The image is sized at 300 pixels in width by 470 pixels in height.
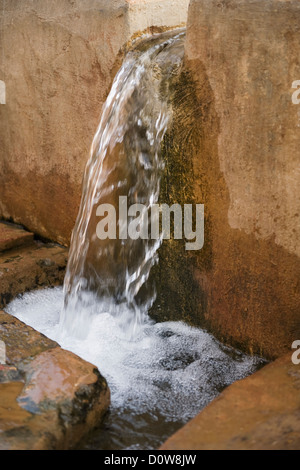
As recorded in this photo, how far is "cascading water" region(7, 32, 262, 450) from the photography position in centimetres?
273

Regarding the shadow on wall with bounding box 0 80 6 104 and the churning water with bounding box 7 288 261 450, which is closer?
the churning water with bounding box 7 288 261 450

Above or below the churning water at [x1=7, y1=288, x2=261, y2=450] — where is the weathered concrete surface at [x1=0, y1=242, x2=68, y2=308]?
above

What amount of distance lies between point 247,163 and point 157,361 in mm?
1011

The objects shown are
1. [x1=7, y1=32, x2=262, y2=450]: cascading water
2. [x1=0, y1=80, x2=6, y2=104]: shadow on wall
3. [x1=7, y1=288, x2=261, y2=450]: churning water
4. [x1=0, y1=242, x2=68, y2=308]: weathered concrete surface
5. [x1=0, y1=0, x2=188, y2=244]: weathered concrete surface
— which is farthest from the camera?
[x1=0, y1=80, x2=6, y2=104]: shadow on wall

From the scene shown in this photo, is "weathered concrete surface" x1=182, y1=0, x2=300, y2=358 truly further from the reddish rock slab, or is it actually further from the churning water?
the reddish rock slab

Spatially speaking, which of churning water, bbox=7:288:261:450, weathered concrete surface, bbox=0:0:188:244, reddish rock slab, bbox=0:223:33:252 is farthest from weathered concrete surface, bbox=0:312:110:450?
weathered concrete surface, bbox=0:0:188:244

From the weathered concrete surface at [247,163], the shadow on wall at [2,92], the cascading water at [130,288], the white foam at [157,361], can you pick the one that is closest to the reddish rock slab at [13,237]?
the cascading water at [130,288]

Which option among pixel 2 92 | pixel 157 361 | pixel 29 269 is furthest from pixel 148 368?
pixel 2 92

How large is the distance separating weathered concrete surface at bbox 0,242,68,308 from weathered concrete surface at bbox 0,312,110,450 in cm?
89

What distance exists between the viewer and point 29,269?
11.9 feet

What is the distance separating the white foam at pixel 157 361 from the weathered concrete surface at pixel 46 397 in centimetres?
20

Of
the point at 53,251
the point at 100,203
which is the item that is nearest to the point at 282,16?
the point at 100,203

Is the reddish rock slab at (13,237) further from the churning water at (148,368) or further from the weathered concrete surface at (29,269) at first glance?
the churning water at (148,368)

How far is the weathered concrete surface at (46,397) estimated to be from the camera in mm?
2100
